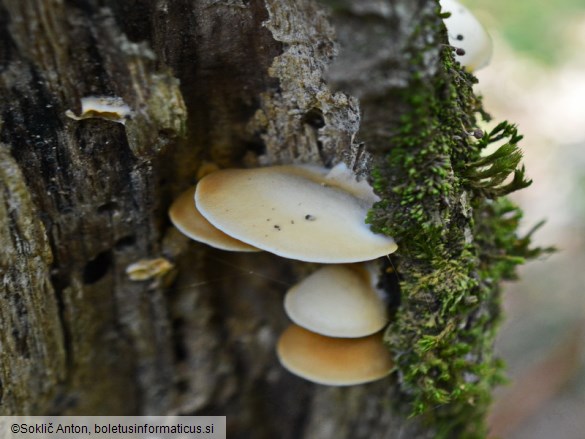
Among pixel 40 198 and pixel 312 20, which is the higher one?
pixel 312 20

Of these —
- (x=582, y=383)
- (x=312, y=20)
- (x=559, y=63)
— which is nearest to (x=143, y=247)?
(x=312, y=20)

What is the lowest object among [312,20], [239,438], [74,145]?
[239,438]

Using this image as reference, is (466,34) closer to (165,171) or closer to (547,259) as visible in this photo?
(165,171)

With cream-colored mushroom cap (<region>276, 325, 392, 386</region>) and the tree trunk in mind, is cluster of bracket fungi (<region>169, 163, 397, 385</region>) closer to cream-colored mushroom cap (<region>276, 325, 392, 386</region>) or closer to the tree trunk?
cream-colored mushroom cap (<region>276, 325, 392, 386</region>)

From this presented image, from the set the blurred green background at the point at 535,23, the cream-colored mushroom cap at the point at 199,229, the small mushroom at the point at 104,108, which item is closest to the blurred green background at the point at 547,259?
the blurred green background at the point at 535,23

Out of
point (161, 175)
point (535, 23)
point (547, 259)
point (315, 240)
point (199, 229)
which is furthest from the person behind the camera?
point (535, 23)

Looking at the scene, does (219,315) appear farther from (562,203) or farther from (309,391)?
(562,203)

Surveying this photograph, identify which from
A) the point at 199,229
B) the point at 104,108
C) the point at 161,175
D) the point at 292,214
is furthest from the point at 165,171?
the point at 292,214
